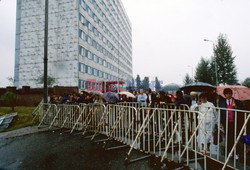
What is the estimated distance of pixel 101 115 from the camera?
8.24 meters

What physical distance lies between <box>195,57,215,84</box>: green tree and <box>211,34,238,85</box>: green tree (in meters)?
2.66

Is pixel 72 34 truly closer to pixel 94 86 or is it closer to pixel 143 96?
pixel 94 86

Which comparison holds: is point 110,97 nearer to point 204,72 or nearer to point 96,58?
point 204,72

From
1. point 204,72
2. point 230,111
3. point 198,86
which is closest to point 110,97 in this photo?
point 230,111

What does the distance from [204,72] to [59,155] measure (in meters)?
42.8

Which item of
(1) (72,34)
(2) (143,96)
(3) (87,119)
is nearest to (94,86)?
(1) (72,34)

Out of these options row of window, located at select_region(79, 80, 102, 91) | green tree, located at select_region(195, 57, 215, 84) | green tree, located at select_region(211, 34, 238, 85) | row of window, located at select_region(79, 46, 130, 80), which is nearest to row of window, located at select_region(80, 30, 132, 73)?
row of window, located at select_region(79, 46, 130, 80)

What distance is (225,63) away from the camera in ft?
130

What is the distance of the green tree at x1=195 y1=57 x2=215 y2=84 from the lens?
140ft

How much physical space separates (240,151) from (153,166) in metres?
3.19

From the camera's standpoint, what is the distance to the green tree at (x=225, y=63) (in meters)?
39.2

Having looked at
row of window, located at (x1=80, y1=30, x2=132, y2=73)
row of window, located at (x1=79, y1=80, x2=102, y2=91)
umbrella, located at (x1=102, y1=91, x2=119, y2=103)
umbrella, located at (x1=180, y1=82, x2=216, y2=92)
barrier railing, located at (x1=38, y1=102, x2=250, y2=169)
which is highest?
row of window, located at (x1=80, y1=30, x2=132, y2=73)

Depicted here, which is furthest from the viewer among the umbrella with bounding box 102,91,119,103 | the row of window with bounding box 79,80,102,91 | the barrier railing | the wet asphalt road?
the row of window with bounding box 79,80,102,91

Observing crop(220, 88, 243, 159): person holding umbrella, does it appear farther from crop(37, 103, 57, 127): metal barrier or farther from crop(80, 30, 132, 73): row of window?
crop(80, 30, 132, 73): row of window
